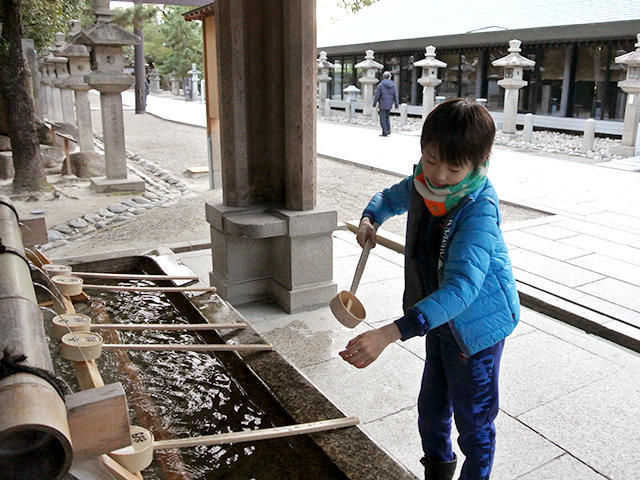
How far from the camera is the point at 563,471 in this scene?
2.56 metres

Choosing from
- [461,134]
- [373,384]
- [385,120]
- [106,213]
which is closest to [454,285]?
[461,134]

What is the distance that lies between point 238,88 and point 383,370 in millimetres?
2288

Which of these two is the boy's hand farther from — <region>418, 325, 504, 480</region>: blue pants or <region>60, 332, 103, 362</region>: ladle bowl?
<region>60, 332, 103, 362</region>: ladle bowl

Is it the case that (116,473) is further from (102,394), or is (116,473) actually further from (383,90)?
(383,90)

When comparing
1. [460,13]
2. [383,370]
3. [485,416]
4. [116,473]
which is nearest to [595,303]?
[383,370]

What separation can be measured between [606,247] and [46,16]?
16021 mm

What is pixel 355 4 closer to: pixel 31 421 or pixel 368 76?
pixel 368 76

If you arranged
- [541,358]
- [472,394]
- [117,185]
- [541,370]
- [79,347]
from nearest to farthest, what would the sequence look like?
[79,347], [472,394], [541,370], [541,358], [117,185]

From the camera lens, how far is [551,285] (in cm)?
488

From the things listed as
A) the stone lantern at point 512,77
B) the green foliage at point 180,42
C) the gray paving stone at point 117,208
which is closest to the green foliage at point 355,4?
the green foliage at point 180,42

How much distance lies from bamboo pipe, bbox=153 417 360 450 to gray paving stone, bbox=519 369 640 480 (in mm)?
1402

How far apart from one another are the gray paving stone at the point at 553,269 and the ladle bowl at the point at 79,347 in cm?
419

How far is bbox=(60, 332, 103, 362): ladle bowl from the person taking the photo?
1.89 m

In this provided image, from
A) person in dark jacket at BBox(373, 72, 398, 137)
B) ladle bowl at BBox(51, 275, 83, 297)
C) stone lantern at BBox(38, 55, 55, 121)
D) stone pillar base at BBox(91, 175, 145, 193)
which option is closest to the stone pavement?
ladle bowl at BBox(51, 275, 83, 297)
